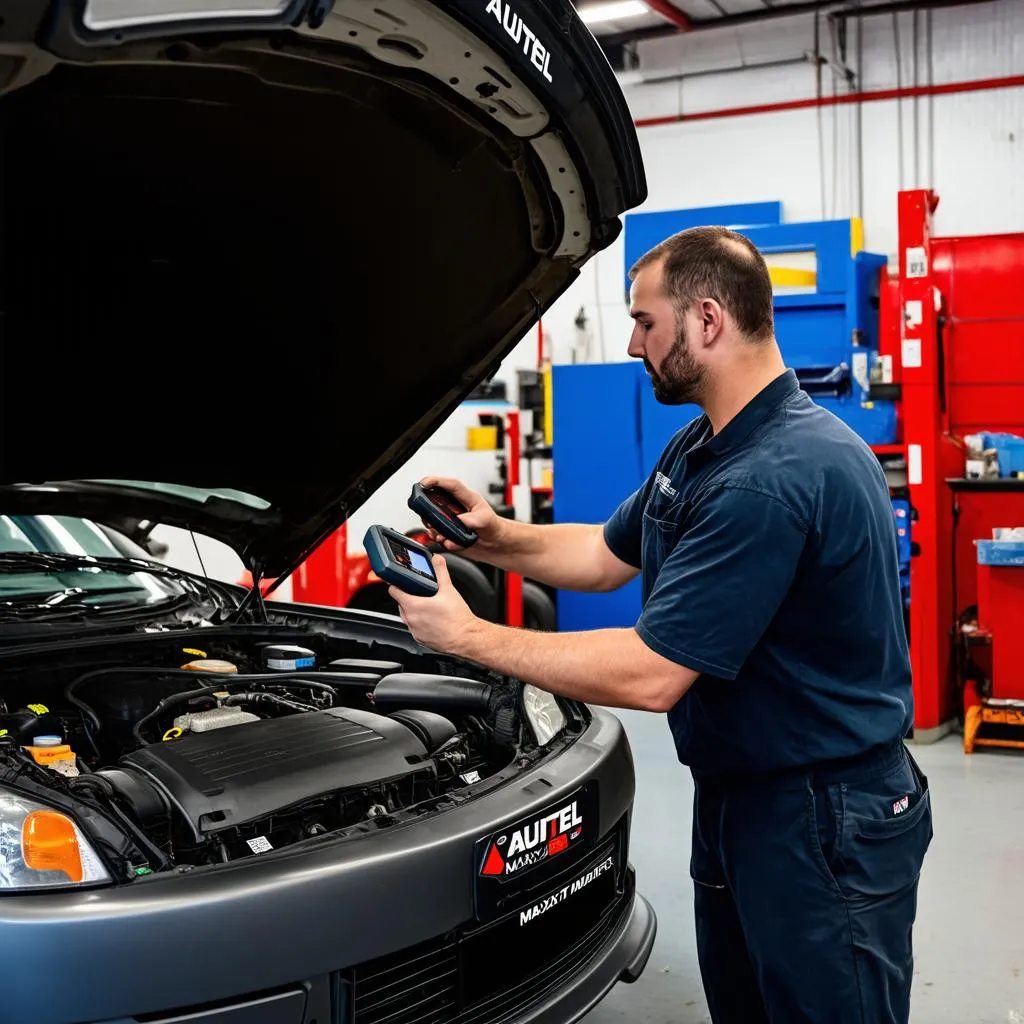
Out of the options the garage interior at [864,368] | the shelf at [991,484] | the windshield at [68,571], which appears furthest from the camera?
the shelf at [991,484]

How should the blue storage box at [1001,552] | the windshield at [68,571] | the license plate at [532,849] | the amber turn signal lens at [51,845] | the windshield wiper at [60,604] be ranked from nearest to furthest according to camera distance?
the amber turn signal lens at [51,845]
the license plate at [532,849]
the windshield wiper at [60,604]
the windshield at [68,571]
the blue storage box at [1001,552]

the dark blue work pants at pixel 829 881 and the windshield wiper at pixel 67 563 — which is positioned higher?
the windshield wiper at pixel 67 563

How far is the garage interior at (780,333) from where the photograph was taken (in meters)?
2.27

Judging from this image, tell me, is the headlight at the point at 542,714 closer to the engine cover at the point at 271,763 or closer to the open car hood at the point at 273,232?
the engine cover at the point at 271,763

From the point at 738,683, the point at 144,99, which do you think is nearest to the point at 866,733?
the point at 738,683

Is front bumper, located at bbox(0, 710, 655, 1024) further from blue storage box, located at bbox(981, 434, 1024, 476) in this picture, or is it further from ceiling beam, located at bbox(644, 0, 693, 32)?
ceiling beam, located at bbox(644, 0, 693, 32)

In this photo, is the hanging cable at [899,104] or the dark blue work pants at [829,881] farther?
the hanging cable at [899,104]

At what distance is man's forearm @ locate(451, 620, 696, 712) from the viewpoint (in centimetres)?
166

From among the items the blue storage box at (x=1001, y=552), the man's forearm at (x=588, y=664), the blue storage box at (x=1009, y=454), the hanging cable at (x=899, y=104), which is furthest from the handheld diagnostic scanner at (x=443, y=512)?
the hanging cable at (x=899, y=104)

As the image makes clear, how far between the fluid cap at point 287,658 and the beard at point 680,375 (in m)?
1.21

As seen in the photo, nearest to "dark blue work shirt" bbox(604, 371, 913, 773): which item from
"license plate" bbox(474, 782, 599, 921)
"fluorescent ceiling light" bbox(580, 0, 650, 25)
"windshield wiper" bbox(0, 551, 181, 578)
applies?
"license plate" bbox(474, 782, 599, 921)

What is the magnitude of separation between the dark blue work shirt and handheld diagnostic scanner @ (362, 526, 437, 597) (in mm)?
Answer: 350

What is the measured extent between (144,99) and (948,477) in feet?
15.4

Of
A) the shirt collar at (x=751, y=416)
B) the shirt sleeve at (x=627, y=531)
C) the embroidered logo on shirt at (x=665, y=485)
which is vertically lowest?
the shirt sleeve at (x=627, y=531)
